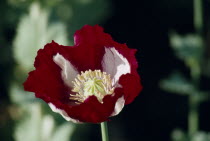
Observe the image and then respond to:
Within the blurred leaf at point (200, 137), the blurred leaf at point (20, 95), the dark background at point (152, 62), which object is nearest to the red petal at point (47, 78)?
the blurred leaf at point (20, 95)

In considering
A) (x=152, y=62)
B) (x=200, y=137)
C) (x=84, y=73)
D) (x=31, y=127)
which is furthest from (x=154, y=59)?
(x=84, y=73)

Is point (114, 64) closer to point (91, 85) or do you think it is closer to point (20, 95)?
point (91, 85)

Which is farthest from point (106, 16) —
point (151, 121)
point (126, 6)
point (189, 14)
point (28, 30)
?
point (28, 30)

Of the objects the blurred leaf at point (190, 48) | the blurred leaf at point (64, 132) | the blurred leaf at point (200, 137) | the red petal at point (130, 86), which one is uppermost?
the blurred leaf at point (190, 48)

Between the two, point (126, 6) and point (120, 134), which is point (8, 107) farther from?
point (126, 6)

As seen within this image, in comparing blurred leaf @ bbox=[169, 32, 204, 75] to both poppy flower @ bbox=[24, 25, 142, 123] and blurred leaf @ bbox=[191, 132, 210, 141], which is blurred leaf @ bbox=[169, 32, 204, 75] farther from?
poppy flower @ bbox=[24, 25, 142, 123]

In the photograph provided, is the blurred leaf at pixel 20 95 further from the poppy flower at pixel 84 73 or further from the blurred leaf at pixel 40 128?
the poppy flower at pixel 84 73

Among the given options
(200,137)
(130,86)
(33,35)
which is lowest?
(200,137)
